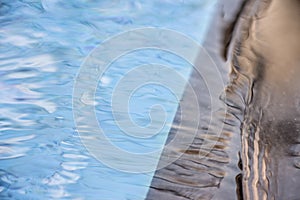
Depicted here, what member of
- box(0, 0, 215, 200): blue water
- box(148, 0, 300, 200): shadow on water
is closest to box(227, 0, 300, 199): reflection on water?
box(148, 0, 300, 200): shadow on water

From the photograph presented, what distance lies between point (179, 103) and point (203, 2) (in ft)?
1.99

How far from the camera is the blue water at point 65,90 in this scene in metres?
1.07

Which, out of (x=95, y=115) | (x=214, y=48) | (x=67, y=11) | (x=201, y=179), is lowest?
(x=201, y=179)

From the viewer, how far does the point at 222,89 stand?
55.1 inches

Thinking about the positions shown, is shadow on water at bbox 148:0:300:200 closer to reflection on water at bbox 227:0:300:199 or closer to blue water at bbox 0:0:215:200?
reflection on water at bbox 227:0:300:199

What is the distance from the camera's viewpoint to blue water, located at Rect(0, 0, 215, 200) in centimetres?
107

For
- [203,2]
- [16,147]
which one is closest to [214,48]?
[203,2]

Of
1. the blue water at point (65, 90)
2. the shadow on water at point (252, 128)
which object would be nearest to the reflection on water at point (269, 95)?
the shadow on water at point (252, 128)

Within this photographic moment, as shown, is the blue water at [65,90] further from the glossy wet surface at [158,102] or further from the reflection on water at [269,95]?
the reflection on water at [269,95]

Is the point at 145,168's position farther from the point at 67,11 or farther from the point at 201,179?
the point at 67,11

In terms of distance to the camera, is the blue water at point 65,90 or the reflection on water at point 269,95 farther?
the reflection on water at point 269,95

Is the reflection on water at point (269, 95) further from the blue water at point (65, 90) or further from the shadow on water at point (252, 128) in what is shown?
the blue water at point (65, 90)

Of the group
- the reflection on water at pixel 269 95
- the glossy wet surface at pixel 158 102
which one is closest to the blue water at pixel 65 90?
the glossy wet surface at pixel 158 102

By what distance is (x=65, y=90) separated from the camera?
1.30m
